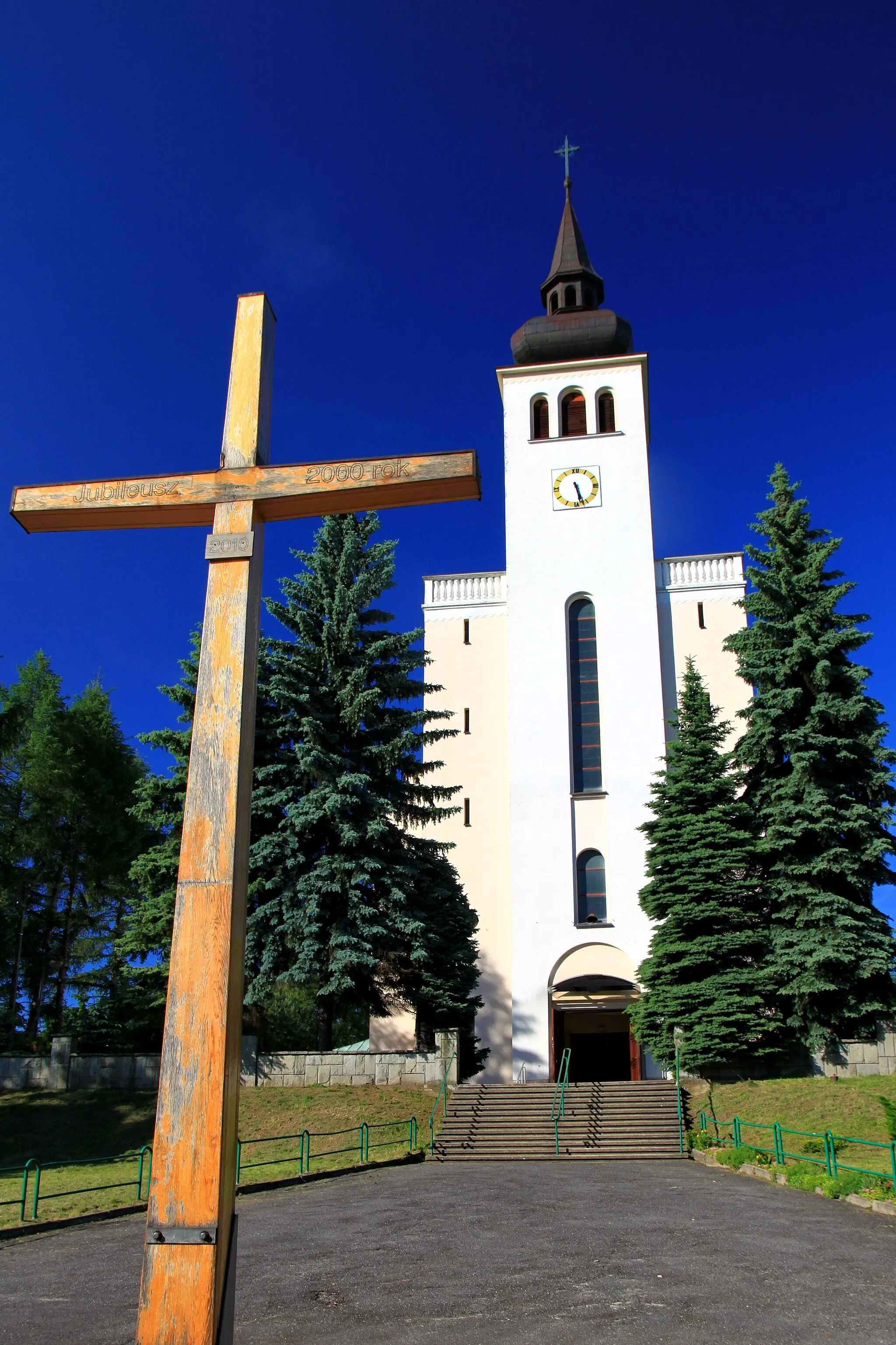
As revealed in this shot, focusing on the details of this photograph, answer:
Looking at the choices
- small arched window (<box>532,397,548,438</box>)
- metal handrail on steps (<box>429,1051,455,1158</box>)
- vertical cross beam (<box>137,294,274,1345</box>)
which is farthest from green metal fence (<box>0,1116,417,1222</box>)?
small arched window (<box>532,397,548,438</box>)

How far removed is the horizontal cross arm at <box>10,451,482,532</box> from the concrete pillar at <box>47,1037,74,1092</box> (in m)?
17.1

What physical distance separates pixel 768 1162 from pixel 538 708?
657 inches

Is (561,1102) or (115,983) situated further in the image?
(115,983)

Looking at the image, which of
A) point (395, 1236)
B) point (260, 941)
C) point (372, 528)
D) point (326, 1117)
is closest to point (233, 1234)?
point (395, 1236)

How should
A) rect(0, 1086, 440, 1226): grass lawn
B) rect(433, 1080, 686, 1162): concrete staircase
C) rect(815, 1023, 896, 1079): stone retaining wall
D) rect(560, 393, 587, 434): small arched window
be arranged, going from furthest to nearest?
rect(560, 393, 587, 434): small arched window < rect(815, 1023, 896, 1079): stone retaining wall < rect(433, 1080, 686, 1162): concrete staircase < rect(0, 1086, 440, 1226): grass lawn

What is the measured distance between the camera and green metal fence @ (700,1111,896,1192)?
1083 centimetres

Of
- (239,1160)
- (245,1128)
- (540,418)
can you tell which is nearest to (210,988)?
(239,1160)

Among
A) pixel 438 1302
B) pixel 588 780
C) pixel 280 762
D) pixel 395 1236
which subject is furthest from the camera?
pixel 588 780

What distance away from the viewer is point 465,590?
3269 centimetres

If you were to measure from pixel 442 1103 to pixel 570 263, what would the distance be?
29529 millimetres

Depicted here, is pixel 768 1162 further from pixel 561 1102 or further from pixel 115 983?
pixel 115 983

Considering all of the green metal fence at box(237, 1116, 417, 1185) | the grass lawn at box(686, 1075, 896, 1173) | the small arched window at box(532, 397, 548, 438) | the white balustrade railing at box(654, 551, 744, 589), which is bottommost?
the green metal fence at box(237, 1116, 417, 1185)

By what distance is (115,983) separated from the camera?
26562 mm

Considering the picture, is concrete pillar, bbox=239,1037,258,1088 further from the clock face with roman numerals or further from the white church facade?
the clock face with roman numerals
